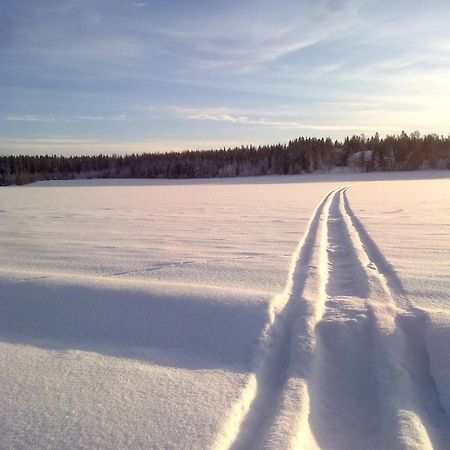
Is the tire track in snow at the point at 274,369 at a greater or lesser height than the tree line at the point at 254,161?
lesser

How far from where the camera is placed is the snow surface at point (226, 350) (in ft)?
7.82

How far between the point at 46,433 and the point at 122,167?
9631 cm

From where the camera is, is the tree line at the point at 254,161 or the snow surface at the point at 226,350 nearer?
the snow surface at the point at 226,350

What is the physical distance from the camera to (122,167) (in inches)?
3733

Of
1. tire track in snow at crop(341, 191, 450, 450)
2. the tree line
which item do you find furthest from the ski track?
the tree line

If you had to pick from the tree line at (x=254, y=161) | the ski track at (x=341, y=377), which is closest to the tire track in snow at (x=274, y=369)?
the ski track at (x=341, y=377)

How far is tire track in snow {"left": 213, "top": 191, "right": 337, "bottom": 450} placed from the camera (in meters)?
2.36

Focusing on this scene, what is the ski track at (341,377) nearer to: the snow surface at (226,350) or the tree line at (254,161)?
the snow surface at (226,350)

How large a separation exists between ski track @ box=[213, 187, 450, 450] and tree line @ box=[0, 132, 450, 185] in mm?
73183

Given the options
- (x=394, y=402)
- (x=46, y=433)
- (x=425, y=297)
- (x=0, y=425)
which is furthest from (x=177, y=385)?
(x=425, y=297)

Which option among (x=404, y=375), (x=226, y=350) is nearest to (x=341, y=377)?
(x=404, y=375)

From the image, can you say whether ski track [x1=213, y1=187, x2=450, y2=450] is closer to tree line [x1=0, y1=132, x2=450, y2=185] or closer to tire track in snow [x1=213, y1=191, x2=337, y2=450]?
tire track in snow [x1=213, y1=191, x2=337, y2=450]

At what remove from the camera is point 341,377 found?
3.01 m

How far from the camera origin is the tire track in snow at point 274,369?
2.36 m
